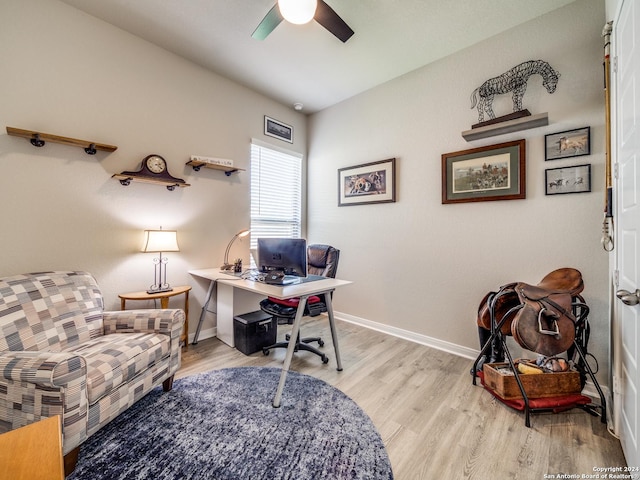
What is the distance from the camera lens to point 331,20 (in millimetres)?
1948

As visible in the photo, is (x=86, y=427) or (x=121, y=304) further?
(x=121, y=304)

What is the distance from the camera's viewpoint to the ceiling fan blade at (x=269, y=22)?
1906 mm

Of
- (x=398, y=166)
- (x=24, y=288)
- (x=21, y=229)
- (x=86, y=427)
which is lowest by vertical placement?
(x=86, y=427)

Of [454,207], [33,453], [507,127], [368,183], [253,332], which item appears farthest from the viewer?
[368,183]

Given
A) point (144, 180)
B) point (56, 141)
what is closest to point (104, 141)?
point (56, 141)

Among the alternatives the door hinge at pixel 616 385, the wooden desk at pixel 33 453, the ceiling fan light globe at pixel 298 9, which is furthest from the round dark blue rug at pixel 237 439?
the ceiling fan light globe at pixel 298 9

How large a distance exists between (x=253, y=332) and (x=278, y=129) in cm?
274

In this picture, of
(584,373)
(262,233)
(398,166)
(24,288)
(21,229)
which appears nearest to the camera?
(24,288)

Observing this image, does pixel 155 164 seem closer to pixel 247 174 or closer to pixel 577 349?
pixel 247 174

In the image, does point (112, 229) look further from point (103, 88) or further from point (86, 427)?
point (86, 427)

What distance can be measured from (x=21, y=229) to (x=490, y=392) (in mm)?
3709

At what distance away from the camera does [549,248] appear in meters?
2.22

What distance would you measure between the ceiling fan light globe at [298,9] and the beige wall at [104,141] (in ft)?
5.41

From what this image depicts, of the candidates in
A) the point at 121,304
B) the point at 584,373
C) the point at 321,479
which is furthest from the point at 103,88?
the point at 584,373
